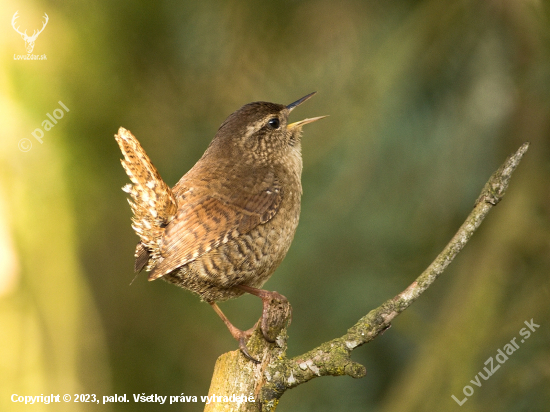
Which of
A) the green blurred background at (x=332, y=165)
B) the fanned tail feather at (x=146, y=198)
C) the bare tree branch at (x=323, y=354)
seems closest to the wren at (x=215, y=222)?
the fanned tail feather at (x=146, y=198)

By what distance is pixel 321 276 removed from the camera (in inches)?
133

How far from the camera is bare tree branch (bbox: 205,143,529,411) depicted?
1.94 m

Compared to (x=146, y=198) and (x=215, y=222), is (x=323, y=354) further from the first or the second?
(x=146, y=198)

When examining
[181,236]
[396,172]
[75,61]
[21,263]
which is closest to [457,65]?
[396,172]

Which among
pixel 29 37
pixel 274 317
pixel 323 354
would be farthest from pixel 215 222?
pixel 29 37

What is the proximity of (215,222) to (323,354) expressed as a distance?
77cm

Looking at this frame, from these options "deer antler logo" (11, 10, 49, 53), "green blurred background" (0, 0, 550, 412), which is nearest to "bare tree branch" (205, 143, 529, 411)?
"green blurred background" (0, 0, 550, 412)

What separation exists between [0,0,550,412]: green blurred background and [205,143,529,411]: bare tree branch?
0.93m

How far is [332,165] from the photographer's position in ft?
11.0

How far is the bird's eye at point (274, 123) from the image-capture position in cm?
305

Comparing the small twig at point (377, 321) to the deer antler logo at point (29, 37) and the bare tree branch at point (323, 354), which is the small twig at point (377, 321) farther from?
the deer antler logo at point (29, 37)

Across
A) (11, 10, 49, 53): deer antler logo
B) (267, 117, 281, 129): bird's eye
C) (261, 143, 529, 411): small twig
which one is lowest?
(261, 143, 529, 411): small twig

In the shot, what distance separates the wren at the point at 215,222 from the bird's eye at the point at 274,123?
24 centimetres

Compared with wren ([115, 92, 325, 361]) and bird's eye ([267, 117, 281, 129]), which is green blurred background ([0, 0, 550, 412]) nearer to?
bird's eye ([267, 117, 281, 129])
